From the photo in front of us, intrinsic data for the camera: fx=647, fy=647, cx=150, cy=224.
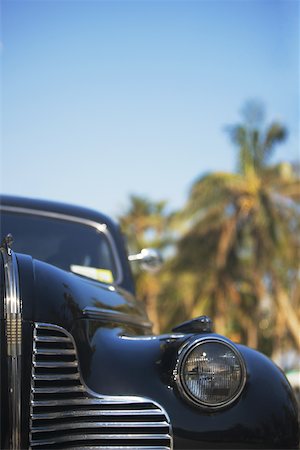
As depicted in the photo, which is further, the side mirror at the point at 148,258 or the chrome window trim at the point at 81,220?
the side mirror at the point at 148,258

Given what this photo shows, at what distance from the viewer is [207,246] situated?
2012 centimetres

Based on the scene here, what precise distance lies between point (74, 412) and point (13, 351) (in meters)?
0.32

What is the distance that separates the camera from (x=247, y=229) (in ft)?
67.2

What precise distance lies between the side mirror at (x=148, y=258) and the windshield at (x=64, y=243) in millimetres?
379

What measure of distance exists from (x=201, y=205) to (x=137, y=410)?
59.2ft

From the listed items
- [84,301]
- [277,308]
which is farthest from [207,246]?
[84,301]

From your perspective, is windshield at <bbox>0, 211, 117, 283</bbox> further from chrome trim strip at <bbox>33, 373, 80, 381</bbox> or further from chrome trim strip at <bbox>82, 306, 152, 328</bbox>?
chrome trim strip at <bbox>33, 373, 80, 381</bbox>

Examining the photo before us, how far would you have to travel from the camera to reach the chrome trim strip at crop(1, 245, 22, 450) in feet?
7.02

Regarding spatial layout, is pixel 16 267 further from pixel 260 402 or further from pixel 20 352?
pixel 260 402

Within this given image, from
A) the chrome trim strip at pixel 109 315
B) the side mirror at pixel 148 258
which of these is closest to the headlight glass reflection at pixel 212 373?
the chrome trim strip at pixel 109 315

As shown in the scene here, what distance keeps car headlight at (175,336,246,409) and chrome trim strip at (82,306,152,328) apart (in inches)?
18.9

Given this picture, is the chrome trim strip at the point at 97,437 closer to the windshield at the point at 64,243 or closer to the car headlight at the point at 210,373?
the car headlight at the point at 210,373

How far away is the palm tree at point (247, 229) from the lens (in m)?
19.6

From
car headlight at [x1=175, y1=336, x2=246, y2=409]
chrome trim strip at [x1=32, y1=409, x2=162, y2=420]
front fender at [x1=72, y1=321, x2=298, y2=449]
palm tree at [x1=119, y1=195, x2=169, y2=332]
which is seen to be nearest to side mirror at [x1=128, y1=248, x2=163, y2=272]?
front fender at [x1=72, y1=321, x2=298, y2=449]
